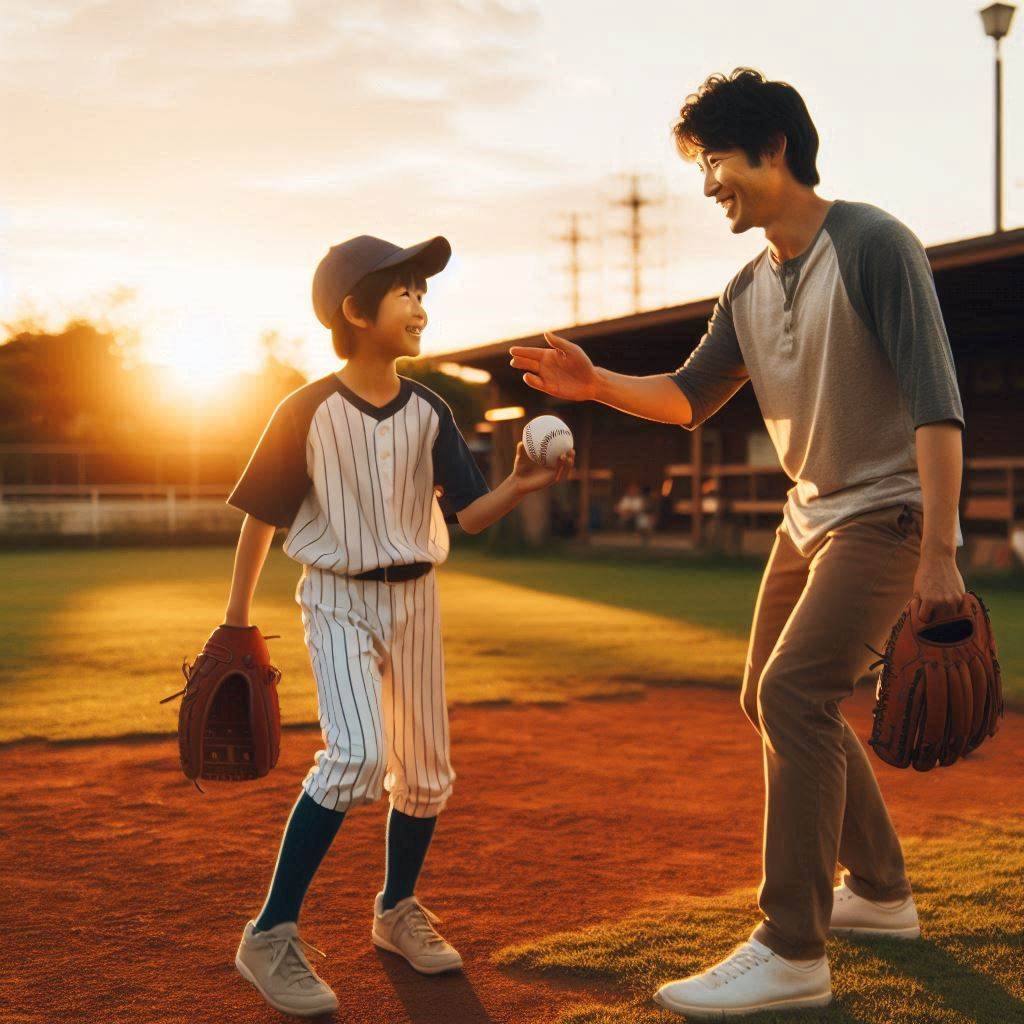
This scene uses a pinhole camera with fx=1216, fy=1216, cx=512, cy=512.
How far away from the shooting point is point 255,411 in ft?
130

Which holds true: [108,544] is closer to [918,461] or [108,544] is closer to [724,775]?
[724,775]

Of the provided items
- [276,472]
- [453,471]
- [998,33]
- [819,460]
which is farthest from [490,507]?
[998,33]

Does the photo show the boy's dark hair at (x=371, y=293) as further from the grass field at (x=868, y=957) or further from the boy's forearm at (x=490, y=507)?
the grass field at (x=868, y=957)

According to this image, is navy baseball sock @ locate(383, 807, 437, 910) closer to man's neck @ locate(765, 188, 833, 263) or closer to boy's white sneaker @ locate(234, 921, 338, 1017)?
boy's white sneaker @ locate(234, 921, 338, 1017)

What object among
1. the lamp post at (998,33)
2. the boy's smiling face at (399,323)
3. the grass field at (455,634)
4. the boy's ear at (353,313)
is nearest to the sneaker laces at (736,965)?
the boy's smiling face at (399,323)

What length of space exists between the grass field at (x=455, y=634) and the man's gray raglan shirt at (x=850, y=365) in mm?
4185

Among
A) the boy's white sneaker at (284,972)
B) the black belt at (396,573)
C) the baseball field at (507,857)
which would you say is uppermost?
the black belt at (396,573)

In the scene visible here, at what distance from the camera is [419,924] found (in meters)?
3.14

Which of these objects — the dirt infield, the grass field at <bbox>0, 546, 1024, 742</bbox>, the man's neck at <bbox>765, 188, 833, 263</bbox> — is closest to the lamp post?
the grass field at <bbox>0, 546, 1024, 742</bbox>

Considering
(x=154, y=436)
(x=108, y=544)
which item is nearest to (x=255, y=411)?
(x=154, y=436)

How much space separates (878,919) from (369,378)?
1986 millimetres

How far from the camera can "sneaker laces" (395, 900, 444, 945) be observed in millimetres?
3100

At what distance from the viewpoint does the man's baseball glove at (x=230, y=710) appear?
3135 millimetres

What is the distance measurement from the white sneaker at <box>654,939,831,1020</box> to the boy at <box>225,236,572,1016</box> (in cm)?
61
